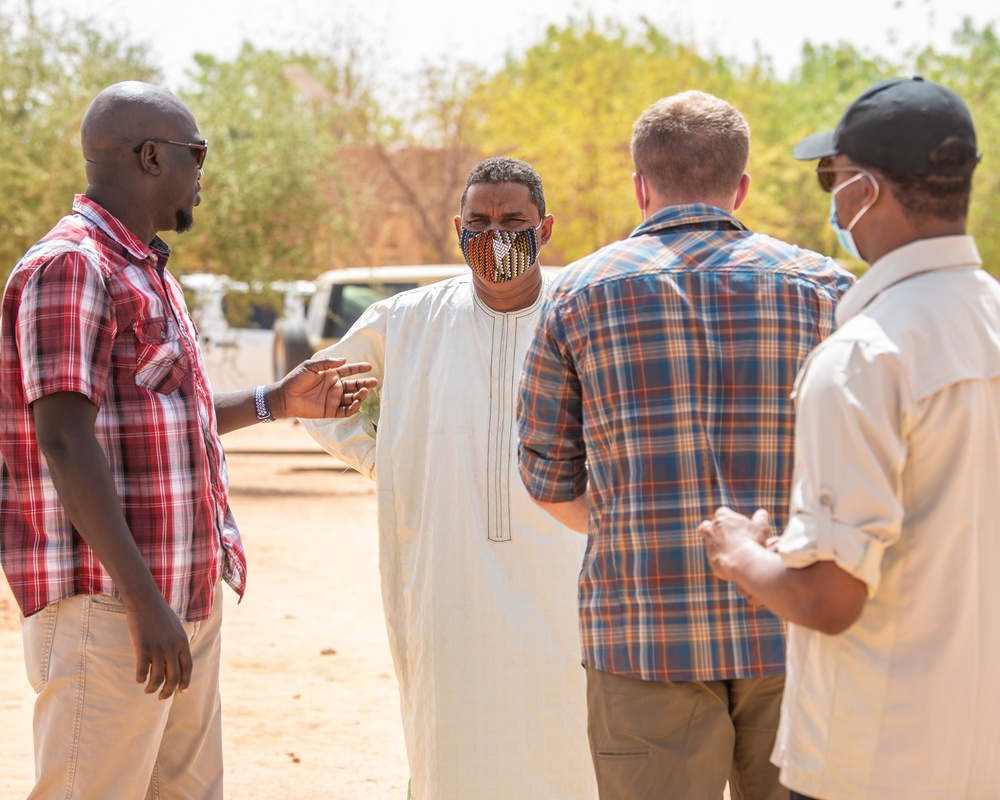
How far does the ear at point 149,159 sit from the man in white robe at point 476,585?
3.65ft

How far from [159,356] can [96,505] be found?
410 mm

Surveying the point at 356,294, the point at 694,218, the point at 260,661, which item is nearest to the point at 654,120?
the point at 694,218

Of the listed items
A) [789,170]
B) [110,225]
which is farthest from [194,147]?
[789,170]

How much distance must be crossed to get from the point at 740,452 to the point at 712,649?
1.25ft

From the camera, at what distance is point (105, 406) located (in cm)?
289

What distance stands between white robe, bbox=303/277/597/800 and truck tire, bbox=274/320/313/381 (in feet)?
51.0

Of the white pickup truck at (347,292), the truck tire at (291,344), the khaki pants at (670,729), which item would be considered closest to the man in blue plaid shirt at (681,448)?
the khaki pants at (670,729)

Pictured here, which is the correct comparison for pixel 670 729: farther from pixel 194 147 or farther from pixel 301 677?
pixel 301 677

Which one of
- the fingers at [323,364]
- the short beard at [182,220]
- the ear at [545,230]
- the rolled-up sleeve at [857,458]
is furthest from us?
the ear at [545,230]

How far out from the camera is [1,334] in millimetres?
2953

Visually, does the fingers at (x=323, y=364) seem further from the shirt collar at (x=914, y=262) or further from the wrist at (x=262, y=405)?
the shirt collar at (x=914, y=262)

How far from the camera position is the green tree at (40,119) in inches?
528

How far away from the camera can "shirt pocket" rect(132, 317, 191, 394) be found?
2953 mm

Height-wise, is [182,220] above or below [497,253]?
above
